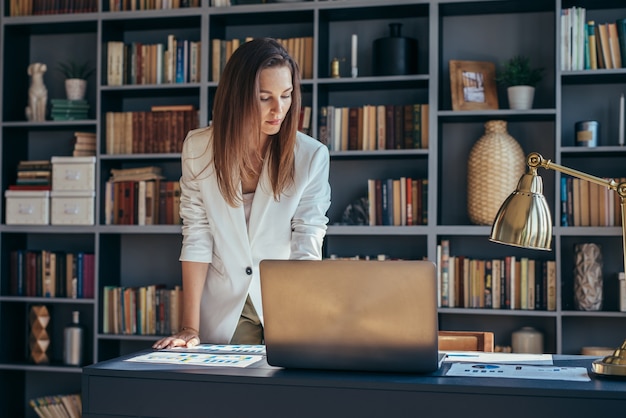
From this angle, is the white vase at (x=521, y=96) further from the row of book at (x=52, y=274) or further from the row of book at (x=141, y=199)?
the row of book at (x=52, y=274)

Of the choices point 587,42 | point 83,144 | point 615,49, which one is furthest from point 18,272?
point 615,49

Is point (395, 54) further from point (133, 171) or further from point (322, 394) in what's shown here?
point (322, 394)

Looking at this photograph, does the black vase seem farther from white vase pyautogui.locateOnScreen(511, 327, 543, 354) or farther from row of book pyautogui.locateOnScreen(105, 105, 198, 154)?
white vase pyautogui.locateOnScreen(511, 327, 543, 354)

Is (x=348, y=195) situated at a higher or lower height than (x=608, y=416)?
higher

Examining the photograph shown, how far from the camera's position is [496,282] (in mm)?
3779

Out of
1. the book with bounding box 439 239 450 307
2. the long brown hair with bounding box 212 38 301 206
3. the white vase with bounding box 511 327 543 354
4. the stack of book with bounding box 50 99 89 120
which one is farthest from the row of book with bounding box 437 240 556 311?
the stack of book with bounding box 50 99 89 120

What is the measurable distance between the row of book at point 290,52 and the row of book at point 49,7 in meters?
0.71

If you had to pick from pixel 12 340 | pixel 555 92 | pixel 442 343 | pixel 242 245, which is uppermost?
pixel 555 92

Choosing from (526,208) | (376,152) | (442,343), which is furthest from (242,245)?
(376,152)

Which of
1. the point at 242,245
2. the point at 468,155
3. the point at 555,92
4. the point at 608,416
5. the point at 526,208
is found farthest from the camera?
the point at 468,155

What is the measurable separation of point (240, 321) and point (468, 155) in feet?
6.81

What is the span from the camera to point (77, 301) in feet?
13.5

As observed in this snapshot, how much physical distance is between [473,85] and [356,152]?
0.64 m

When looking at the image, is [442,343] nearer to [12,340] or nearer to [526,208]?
[526,208]
